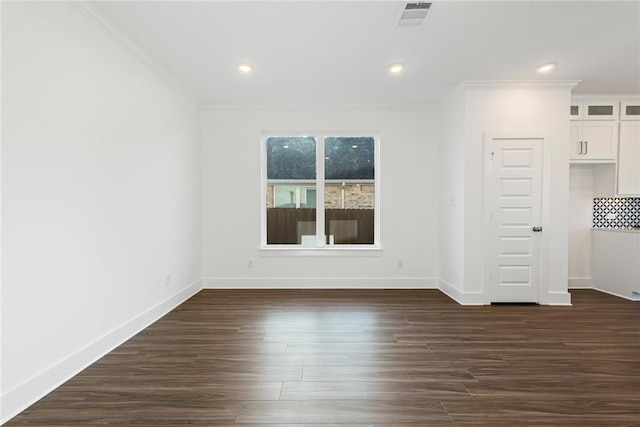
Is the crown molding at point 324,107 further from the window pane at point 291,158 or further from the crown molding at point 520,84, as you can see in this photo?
the crown molding at point 520,84

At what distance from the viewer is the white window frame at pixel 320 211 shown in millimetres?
4875

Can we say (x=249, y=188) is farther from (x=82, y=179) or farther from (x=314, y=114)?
(x=82, y=179)

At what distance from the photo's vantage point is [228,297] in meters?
4.36

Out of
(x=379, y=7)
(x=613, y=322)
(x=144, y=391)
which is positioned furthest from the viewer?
(x=613, y=322)

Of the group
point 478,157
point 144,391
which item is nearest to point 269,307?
point 144,391

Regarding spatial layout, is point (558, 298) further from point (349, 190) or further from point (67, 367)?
point (67, 367)

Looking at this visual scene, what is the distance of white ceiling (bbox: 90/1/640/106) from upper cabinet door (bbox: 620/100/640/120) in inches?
12.7

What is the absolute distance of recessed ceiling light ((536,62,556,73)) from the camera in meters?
3.42

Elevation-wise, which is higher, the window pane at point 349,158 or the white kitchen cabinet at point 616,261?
the window pane at point 349,158

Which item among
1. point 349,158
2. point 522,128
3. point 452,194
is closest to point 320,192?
point 349,158

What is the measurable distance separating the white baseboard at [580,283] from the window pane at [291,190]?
12.8ft

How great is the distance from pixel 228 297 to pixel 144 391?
2268 millimetres

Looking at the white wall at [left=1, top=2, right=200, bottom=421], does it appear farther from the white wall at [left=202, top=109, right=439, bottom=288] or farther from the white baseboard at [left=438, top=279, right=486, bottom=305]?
the white baseboard at [left=438, top=279, right=486, bottom=305]

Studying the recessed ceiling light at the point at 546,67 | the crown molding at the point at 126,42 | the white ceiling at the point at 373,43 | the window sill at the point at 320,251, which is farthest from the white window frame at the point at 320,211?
the recessed ceiling light at the point at 546,67
